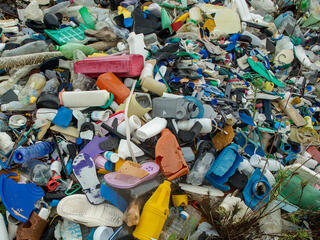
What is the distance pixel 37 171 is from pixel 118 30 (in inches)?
88.4

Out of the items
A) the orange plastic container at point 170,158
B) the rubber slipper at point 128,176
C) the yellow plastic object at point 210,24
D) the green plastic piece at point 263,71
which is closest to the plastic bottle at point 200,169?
the orange plastic container at point 170,158

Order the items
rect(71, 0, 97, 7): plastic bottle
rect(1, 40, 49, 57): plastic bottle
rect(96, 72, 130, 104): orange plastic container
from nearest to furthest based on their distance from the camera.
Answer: rect(96, 72, 130, 104): orange plastic container < rect(1, 40, 49, 57): plastic bottle < rect(71, 0, 97, 7): plastic bottle

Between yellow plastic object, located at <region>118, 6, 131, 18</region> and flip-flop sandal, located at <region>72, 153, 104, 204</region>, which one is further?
yellow plastic object, located at <region>118, 6, 131, 18</region>

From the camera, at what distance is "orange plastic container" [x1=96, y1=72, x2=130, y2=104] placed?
8.31ft

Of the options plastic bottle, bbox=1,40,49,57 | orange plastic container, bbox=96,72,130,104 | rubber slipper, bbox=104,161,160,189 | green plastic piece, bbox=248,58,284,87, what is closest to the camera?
rubber slipper, bbox=104,161,160,189

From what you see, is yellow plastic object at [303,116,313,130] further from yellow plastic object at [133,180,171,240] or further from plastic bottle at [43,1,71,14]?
plastic bottle at [43,1,71,14]

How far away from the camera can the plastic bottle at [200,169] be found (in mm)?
2143

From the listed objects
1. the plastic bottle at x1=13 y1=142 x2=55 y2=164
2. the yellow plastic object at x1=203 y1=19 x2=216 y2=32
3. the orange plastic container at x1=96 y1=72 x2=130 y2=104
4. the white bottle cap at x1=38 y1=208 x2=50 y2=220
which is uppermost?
the yellow plastic object at x1=203 y1=19 x2=216 y2=32

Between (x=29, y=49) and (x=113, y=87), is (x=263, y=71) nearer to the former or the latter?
(x=113, y=87)

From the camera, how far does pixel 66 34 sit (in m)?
3.47

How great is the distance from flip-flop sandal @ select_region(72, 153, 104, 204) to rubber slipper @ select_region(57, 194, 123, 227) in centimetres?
6

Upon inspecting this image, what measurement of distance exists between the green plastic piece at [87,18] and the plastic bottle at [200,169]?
8.71 feet

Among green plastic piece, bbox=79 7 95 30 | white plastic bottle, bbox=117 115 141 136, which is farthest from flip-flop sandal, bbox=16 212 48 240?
green plastic piece, bbox=79 7 95 30

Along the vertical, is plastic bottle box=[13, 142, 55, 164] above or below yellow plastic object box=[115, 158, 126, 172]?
below
